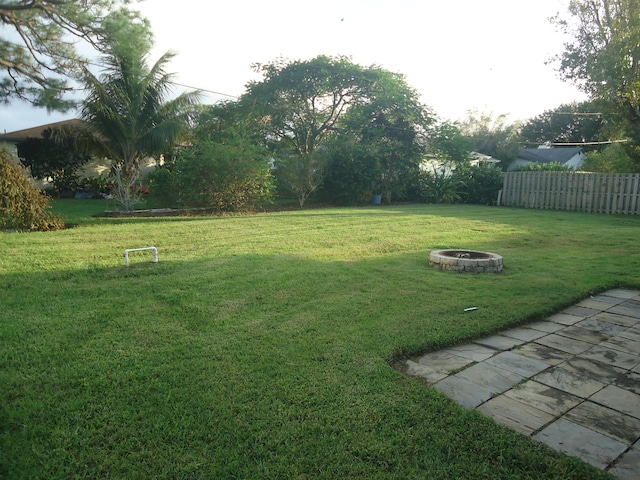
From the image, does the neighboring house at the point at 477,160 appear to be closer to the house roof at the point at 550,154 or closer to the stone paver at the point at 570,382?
the house roof at the point at 550,154

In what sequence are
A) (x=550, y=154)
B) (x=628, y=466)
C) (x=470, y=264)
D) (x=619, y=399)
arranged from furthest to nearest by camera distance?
(x=550, y=154)
(x=470, y=264)
(x=619, y=399)
(x=628, y=466)

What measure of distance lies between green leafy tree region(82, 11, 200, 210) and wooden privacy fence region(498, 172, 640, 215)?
13684 mm

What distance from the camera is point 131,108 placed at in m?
13.5

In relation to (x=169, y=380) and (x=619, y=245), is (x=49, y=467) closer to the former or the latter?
(x=169, y=380)

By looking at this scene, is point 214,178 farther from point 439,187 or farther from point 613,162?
point 613,162

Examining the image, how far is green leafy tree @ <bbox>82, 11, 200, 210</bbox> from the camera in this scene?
1234 centimetres

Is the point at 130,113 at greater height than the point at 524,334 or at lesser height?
greater

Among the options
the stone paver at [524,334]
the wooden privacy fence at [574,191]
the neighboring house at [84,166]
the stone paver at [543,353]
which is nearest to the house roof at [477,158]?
the wooden privacy fence at [574,191]

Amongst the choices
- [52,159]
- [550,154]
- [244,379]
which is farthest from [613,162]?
A: [52,159]

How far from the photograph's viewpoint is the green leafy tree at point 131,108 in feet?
40.5

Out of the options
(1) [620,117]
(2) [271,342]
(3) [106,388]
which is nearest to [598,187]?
(1) [620,117]

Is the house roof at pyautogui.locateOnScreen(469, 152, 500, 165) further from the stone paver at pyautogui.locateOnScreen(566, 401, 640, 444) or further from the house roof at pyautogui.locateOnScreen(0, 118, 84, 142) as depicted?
the stone paver at pyautogui.locateOnScreen(566, 401, 640, 444)

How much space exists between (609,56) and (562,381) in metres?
17.3

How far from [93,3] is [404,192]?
13.5 m
